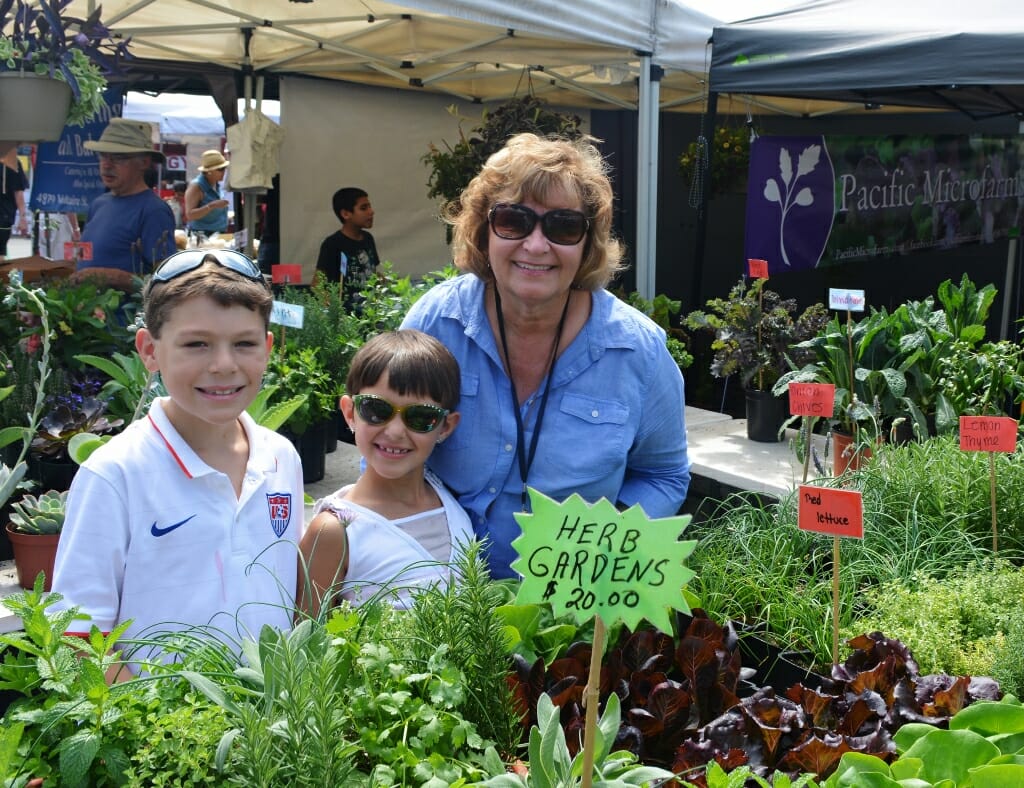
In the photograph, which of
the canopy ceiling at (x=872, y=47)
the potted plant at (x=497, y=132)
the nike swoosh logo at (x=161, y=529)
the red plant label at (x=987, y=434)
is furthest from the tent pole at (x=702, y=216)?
the nike swoosh logo at (x=161, y=529)

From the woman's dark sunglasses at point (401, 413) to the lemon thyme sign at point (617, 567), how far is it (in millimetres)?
912

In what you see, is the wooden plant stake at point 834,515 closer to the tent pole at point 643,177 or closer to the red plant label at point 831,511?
the red plant label at point 831,511

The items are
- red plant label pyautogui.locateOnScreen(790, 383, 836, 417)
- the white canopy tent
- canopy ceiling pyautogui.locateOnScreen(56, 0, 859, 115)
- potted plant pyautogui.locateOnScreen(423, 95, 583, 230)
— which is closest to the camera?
red plant label pyautogui.locateOnScreen(790, 383, 836, 417)

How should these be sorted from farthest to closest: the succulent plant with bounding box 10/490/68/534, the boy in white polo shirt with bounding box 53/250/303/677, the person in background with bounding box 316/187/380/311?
1. the person in background with bounding box 316/187/380/311
2. the succulent plant with bounding box 10/490/68/534
3. the boy in white polo shirt with bounding box 53/250/303/677

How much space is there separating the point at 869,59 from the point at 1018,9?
917mm

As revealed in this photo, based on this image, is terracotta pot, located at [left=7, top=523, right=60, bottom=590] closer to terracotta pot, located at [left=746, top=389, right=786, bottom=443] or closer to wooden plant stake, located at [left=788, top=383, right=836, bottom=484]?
wooden plant stake, located at [left=788, top=383, right=836, bottom=484]

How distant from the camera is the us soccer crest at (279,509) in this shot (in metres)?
1.83

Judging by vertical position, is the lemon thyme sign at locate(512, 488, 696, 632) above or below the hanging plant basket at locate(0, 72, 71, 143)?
below

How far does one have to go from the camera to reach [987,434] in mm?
2367

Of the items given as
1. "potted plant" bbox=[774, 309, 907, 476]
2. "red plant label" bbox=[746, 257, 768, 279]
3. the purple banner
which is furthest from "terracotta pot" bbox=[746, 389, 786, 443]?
the purple banner

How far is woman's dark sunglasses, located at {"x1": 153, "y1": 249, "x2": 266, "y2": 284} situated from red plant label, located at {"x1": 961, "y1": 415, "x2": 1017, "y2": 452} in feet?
5.58

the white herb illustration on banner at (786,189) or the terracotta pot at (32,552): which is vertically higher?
the white herb illustration on banner at (786,189)

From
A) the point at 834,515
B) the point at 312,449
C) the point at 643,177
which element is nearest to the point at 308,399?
the point at 312,449

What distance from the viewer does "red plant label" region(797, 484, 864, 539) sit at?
1.74m
